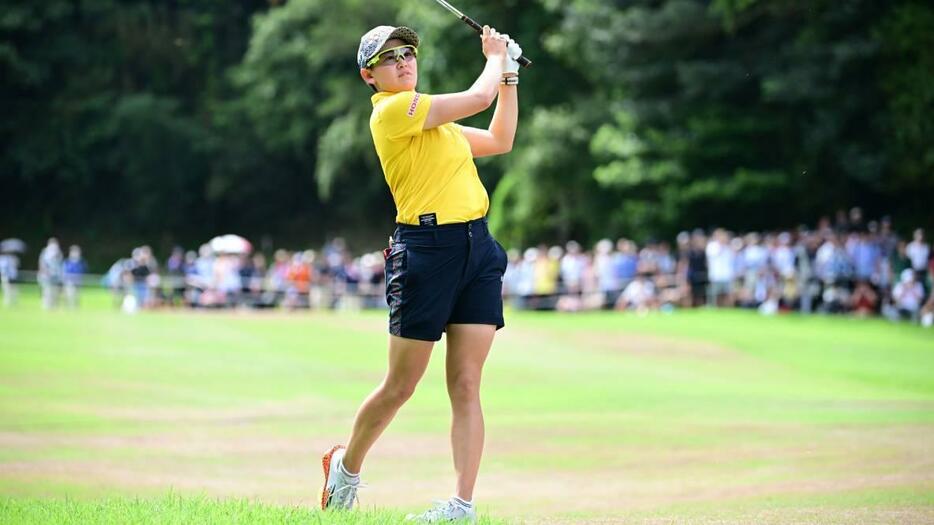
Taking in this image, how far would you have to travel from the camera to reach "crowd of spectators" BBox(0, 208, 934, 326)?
2955 centimetres

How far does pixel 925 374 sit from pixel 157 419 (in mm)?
10858

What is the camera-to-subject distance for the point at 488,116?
50.3 meters

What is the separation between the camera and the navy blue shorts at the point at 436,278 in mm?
6910

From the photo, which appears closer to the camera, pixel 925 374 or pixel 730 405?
pixel 730 405

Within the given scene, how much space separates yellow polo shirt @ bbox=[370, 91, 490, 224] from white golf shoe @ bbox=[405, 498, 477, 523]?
4.54 ft

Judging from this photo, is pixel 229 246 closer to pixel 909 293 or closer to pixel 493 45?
pixel 909 293

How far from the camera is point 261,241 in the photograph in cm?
7331

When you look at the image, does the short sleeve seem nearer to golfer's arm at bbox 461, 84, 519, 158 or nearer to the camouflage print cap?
the camouflage print cap

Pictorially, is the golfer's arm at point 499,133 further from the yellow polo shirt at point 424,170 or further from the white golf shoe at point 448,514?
the white golf shoe at point 448,514

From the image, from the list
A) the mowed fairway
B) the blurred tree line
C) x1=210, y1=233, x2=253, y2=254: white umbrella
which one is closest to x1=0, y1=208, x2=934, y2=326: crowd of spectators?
x1=210, y1=233, x2=253, y2=254: white umbrella

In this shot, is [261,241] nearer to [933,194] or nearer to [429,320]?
[933,194]

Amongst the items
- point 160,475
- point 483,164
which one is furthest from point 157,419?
point 483,164

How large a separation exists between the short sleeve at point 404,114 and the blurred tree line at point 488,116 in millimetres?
31355

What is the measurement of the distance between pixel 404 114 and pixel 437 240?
630 millimetres
